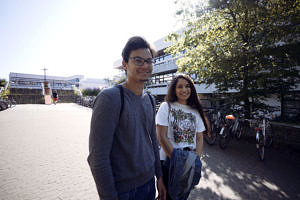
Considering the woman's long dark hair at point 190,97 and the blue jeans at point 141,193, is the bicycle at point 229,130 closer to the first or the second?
the woman's long dark hair at point 190,97

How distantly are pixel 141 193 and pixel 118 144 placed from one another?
19.5 inches

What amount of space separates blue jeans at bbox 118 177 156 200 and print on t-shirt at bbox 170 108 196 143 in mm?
739

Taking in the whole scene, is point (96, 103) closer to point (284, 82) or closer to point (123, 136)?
point (123, 136)

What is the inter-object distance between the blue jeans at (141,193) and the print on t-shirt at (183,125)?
739mm

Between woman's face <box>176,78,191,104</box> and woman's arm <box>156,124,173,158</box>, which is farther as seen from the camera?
woman's face <box>176,78,191,104</box>

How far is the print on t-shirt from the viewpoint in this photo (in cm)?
206

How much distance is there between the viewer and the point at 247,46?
616 cm

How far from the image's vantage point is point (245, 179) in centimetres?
346

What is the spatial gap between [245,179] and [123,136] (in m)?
3.60

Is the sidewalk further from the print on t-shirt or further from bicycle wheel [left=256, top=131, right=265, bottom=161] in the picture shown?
bicycle wheel [left=256, top=131, right=265, bottom=161]

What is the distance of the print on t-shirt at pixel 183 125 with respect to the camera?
2.06 metres

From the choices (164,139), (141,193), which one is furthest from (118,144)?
(164,139)

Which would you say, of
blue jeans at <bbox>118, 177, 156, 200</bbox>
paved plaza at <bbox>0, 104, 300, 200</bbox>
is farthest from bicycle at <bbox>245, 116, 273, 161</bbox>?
blue jeans at <bbox>118, 177, 156, 200</bbox>

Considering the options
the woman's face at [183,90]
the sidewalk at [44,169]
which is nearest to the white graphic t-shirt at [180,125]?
the woman's face at [183,90]
